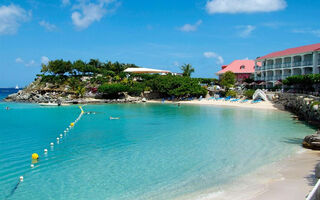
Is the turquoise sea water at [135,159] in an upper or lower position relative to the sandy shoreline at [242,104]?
lower

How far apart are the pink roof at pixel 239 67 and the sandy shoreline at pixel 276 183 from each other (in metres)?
54.6

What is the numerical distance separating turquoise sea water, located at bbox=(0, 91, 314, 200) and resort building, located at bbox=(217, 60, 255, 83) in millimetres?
43421

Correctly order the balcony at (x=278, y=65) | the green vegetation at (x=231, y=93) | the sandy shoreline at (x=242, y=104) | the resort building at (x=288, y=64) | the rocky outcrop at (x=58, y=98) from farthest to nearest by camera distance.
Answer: the rocky outcrop at (x=58, y=98) < the green vegetation at (x=231, y=93) < the balcony at (x=278, y=65) < the resort building at (x=288, y=64) < the sandy shoreline at (x=242, y=104)

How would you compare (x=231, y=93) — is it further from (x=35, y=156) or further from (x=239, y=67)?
(x=35, y=156)

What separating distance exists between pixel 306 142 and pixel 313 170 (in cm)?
535

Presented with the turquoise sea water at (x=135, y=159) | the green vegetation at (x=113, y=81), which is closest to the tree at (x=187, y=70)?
the green vegetation at (x=113, y=81)

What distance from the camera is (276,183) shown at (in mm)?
10977

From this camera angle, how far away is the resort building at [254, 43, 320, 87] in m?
48.4

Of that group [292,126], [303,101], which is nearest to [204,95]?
[303,101]

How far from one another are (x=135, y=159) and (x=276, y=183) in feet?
23.1

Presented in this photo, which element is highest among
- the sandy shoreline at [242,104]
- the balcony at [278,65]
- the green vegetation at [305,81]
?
the balcony at [278,65]

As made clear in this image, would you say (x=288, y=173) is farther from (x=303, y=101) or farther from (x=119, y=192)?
(x=303, y=101)

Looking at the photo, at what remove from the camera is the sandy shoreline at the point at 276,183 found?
9.77 m

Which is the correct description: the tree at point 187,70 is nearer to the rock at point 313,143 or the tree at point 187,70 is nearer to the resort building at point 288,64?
the resort building at point 288,64
